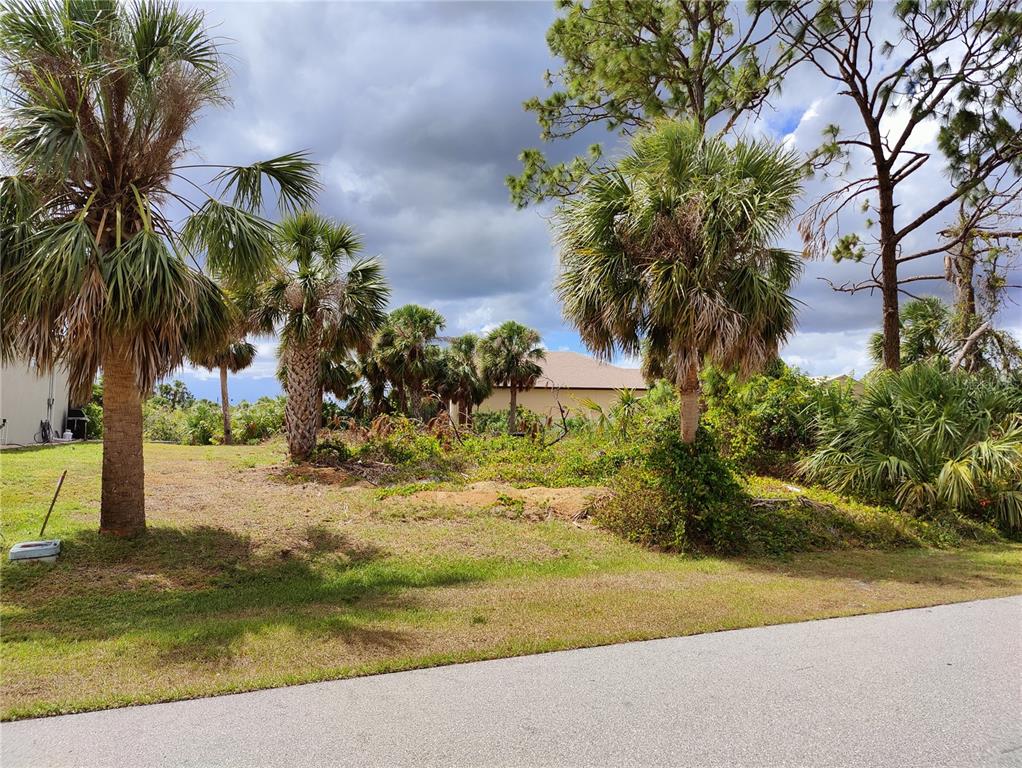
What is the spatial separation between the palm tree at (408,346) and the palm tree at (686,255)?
19784 mm

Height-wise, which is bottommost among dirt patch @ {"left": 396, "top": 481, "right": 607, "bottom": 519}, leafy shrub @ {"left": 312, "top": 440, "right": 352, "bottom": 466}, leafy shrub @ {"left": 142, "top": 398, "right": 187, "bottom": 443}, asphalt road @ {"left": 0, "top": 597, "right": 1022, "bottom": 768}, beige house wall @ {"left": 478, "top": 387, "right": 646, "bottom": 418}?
asphalt road @ {"left": 0, "top": 597, "right": 1022, "bottom": 768}

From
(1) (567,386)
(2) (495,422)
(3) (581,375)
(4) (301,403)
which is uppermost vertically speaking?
(3) (581,375)

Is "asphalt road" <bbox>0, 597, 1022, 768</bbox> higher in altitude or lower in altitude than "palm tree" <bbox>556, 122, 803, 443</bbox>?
lower

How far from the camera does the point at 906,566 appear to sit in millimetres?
8656

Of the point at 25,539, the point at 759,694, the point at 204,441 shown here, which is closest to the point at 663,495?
the point at 759,694

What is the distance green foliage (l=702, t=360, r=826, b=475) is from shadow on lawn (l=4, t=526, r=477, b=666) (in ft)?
30.8

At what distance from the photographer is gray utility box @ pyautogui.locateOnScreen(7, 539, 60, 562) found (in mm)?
6676

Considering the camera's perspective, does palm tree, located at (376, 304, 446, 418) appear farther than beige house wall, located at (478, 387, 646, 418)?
No

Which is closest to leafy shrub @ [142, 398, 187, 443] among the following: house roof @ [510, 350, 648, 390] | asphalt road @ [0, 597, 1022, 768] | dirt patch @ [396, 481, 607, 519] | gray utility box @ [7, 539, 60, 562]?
house roof @ [510, 350, 648, 390]

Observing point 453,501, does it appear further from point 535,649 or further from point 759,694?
point 759,694

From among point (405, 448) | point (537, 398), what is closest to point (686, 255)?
point (405, 448)

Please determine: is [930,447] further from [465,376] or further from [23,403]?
[23,403]

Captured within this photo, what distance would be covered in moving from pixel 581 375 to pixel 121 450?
34782 millimetres

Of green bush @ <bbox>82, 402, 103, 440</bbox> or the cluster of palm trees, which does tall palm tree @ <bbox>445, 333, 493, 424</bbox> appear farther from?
the cluster of palm trees
